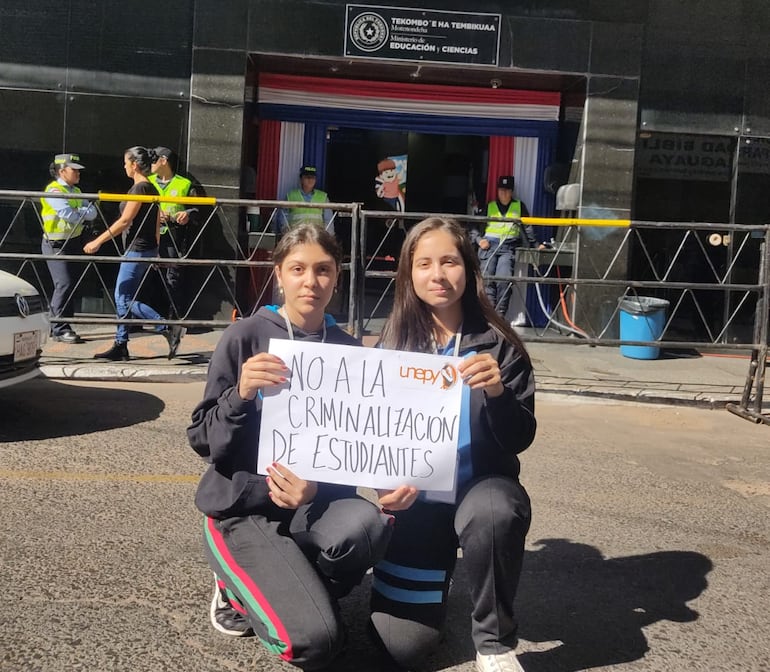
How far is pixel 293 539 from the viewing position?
2.91 metres

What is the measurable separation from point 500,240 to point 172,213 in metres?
3.71

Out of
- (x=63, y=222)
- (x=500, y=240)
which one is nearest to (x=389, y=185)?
(x=500, y=240)

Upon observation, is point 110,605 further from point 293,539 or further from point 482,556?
point 482,556

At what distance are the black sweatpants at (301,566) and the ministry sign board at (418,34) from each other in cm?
852

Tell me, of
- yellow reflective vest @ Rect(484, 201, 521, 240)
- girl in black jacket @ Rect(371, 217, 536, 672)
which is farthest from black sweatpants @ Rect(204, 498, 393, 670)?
yellow reflective vest @ Rect(484, 201, 521, 240)

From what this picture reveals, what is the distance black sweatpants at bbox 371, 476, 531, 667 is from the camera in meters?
2.73

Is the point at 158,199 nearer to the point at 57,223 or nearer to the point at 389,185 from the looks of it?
the point at 57,223

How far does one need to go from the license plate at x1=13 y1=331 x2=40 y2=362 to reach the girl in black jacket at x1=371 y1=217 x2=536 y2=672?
3.50 m

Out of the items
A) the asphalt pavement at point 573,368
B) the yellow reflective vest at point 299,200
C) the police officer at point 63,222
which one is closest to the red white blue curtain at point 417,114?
the yellow reflective vest at point 299,200

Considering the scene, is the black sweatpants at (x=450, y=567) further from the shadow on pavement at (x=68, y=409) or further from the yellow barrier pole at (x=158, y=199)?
the yellow barrier pole at (x=158, y=199)

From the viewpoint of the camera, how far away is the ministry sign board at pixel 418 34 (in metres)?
10.5

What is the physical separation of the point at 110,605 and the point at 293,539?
86cm

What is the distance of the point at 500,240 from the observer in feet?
33.9

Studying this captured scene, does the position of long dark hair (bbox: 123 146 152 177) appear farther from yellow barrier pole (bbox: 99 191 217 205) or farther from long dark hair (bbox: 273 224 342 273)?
long dark hair (bbox: 273 224 342 273)
